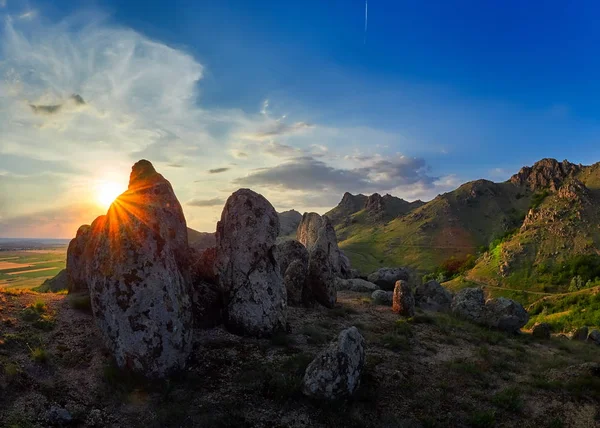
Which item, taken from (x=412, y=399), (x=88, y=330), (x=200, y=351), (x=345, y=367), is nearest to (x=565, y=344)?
(x=412, y=399)

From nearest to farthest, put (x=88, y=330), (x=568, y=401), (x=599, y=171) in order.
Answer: (x=568, y=401) → (x=88, y=330) → (x=599, y=171)

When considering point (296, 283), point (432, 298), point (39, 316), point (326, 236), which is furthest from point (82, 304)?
point (432, 298)

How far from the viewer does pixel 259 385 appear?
39.2ft

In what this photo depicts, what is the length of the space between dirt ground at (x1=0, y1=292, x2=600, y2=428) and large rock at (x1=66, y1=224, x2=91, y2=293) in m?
1.79

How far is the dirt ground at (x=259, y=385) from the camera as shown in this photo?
34.0ft

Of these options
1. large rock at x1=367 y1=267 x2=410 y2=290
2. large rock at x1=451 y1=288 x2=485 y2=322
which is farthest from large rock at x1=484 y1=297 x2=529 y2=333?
large rock at x1=367 y1=267 x2=410 y2=290

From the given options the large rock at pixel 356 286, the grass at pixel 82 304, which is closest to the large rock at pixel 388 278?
the large rock at pixel 356 286

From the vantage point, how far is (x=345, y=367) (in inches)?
467

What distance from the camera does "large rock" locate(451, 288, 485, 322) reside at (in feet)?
83.5

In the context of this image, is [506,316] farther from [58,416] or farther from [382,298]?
[58,416]

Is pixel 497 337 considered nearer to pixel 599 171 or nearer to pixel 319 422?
pixel 319 422

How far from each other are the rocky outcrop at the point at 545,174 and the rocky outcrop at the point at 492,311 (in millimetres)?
116742

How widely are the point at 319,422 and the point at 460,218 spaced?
134666 mm

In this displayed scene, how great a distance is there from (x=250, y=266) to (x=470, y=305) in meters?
17.5
